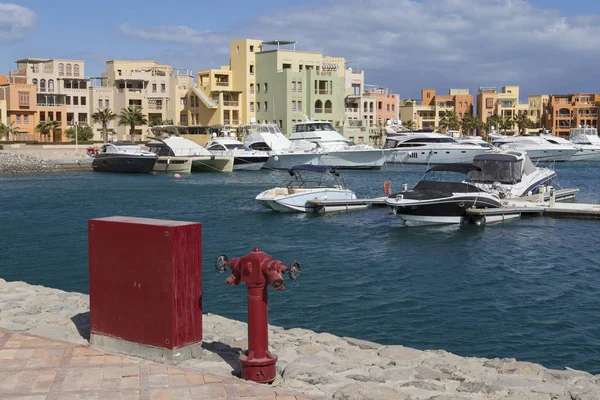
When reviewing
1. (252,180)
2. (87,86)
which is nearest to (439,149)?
(252,180)

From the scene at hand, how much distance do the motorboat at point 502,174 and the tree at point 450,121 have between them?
87886mm

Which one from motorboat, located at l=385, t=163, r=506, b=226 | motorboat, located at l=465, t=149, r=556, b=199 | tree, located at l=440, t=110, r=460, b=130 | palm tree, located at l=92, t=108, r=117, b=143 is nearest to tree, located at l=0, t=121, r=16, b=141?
palm tree, located at l=92, t=108, r=117, b=143

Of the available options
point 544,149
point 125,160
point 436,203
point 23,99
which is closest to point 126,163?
point 125,160

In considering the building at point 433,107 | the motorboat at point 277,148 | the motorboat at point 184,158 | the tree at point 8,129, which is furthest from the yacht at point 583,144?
the tree at point 8,129

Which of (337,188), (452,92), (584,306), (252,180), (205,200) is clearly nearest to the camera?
(584,306)

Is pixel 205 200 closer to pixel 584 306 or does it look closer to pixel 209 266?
pixel 209 266

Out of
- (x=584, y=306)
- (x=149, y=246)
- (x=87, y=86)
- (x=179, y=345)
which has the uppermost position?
(x=87, y=86)

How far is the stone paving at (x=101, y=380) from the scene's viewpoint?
23.9 ft

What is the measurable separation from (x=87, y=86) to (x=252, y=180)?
1707 inches

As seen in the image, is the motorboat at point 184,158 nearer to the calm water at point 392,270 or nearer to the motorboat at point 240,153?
the motorboat at point 240,153

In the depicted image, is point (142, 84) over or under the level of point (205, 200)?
over

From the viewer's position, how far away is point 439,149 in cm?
7206

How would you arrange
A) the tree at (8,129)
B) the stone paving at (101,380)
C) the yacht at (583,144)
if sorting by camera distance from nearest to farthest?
the stone paving at (101,380) < the tree at (8,129) < the yacht at (583,144)

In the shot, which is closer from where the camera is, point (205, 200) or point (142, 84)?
point (205, 200)
